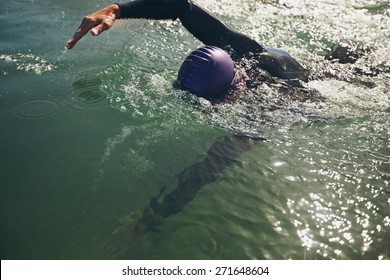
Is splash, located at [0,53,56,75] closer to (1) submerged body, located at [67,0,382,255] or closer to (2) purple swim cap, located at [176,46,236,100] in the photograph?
(1) submerged body, located at [67,0,382,255]

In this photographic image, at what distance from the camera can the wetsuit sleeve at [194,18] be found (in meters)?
4.52

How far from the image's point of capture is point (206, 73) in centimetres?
427

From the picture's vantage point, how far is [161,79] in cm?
555

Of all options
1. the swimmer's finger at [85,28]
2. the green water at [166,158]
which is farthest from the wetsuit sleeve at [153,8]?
the green water at [166,158]

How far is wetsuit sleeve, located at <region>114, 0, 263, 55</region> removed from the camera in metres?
4.52

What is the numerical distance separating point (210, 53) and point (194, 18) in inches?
31.2

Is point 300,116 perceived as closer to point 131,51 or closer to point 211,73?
point 211,73

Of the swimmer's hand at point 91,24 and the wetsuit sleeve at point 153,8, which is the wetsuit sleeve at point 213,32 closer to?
the wetsuit sleeve at point 153,8

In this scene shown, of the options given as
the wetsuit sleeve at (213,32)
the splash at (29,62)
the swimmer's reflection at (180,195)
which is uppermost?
the wetsuit sleeve at (213,32)

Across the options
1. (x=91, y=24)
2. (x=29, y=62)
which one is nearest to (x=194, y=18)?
(x=91, y=24)

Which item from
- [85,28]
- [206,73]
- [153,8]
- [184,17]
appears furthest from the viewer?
[184,17]

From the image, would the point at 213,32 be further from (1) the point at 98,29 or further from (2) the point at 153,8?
(1) the point at 98,29

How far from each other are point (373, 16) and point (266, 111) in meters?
6.09
